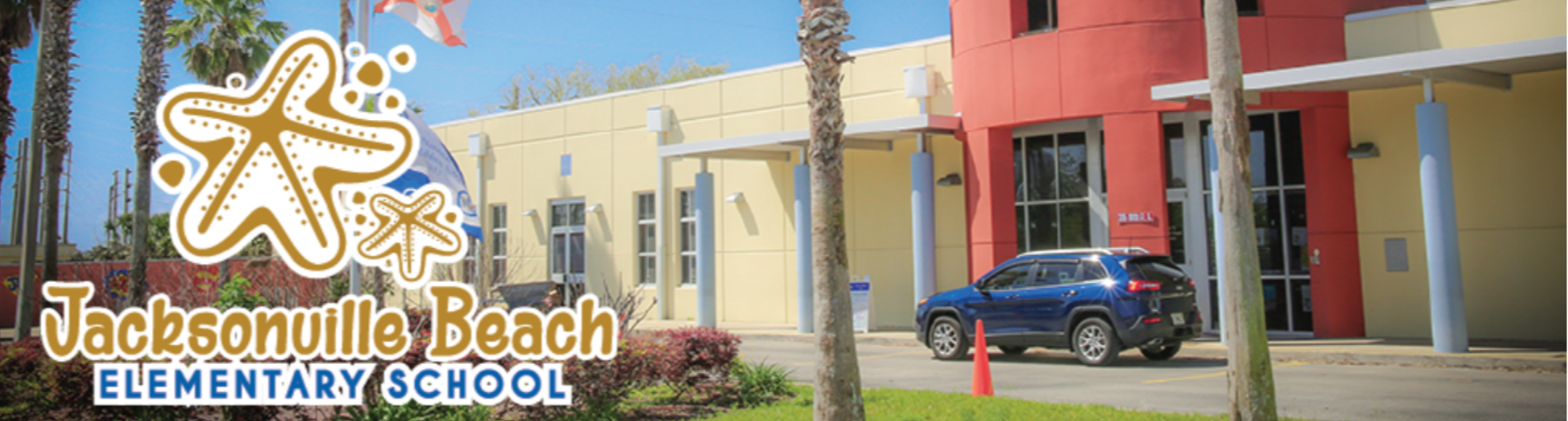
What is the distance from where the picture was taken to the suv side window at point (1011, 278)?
51.4 feet

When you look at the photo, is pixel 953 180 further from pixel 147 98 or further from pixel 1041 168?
pixel 147 98

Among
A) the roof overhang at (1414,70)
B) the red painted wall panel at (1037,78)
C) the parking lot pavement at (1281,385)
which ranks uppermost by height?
the red painted wall panel at (1037,78)

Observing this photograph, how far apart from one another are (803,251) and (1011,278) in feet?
22.4

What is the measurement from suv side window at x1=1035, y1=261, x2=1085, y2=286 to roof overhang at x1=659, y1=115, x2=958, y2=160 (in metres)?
5.36

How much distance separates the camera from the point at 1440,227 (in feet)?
49.3

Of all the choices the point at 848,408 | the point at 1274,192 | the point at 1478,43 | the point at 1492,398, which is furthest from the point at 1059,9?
the point at 848,408

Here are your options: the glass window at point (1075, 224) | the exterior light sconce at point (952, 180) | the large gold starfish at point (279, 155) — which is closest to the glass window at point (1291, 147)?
the glass window at point (1075, 224)

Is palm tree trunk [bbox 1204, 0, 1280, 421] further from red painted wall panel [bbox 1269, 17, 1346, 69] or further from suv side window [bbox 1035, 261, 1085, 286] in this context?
red painted wall panel [bbox 1269, 17, 1346, 69]

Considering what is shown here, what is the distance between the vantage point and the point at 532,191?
30906mm

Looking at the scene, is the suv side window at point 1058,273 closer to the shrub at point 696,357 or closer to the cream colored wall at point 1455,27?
the shrub at point 696,357

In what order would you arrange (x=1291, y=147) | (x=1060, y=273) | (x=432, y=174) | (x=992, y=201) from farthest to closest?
(x=992, y=201), (x=1291, y=147), (x=1060, y=273), (x=432, y=174)

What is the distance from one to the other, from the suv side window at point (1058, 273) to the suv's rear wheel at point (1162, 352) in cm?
141

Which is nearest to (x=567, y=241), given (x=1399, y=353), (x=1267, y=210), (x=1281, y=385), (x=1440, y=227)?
(x=1267, y=210)

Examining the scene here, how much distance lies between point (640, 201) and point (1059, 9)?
1274 centimetres
